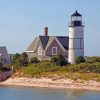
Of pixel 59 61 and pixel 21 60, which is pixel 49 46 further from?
pixel 59 61

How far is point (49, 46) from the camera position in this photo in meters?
51.2

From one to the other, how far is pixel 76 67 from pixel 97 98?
9713 millimetres

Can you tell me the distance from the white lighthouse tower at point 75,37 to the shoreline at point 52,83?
6157 mm

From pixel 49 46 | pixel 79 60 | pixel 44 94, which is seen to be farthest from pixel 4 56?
pixel 44 94

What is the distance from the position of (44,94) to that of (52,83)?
193 inches

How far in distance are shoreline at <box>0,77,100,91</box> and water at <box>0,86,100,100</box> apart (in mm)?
1567

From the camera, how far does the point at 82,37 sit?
4747cm

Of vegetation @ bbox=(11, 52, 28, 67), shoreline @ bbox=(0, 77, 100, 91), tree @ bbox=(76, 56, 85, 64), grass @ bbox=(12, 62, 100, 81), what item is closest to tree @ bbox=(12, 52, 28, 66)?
vegetation @ bbox=(11, 52, 28, 67)

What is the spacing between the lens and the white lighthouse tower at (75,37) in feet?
155

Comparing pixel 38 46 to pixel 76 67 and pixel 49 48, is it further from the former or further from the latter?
pixel 76 67

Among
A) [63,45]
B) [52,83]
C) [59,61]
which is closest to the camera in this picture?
[52,83]

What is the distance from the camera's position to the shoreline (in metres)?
39.0

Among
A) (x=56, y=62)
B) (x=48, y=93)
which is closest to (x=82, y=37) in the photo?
(x=56, y=62)

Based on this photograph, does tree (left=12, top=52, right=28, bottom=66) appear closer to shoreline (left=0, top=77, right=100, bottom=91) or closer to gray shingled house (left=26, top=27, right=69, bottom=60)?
gray shingled house (left=26, top=27, right=69, bottom=60)
